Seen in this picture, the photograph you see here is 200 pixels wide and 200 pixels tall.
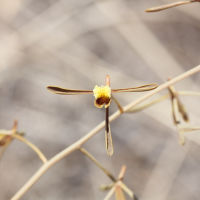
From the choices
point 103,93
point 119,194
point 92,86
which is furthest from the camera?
point 92,86

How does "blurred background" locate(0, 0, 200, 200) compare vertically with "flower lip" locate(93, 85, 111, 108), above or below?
below

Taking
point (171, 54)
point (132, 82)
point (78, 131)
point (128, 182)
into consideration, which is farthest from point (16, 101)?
point (171, 54)

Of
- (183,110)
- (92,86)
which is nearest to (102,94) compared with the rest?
(183,110)

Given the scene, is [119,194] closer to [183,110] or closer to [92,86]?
[183,110]

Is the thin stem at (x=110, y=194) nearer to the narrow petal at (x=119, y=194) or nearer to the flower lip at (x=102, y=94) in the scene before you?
the narrow petal at (x=119, y=194)

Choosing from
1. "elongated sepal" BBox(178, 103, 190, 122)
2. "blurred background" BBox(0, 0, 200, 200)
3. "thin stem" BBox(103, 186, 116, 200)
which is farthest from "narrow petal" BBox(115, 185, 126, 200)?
"blurred background" BBox(0, 0, 200, 200)

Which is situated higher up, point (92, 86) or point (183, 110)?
point (183, 110)

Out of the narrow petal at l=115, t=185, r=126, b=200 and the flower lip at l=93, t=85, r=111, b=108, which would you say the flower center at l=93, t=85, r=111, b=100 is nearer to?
the flower lip at l=93, t=85, r=111, b=108

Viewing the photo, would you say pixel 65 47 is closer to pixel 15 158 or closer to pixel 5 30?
pixel 5 30

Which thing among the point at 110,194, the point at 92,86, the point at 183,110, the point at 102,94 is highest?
the point at 102,94
